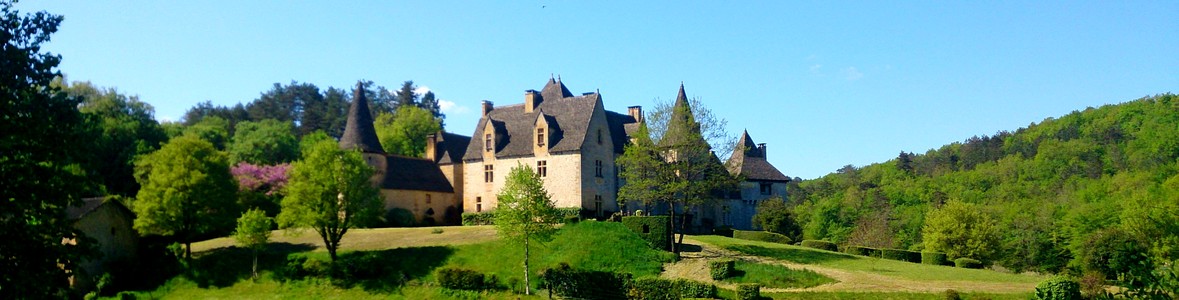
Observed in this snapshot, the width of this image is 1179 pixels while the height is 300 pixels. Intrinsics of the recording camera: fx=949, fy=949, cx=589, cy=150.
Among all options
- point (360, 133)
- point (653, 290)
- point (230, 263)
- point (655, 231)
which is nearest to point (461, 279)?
point (653, 290)

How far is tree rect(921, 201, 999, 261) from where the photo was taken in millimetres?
56625

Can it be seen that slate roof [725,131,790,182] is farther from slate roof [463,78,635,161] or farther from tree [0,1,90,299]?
Answer: tree [0,1,90,299]

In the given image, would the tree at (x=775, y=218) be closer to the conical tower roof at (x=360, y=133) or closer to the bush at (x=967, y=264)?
the bush at (x=967, y=264)

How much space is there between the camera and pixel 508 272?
44.2 m

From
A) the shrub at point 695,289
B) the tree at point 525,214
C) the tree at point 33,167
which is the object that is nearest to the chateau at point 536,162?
the tree at point 525,214

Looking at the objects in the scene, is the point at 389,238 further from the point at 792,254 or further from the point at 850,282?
the point at 850,282

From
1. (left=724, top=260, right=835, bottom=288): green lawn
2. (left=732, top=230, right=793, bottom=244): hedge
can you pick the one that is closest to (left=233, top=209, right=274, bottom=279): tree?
(left=724, top=260, right=835, bottom=288): green lawn

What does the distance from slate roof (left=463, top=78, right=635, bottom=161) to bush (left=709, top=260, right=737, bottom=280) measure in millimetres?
15398

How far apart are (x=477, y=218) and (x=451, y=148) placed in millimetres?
7778

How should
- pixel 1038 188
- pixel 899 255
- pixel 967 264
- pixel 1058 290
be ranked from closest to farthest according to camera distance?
1. pixel 1058 290
2. pixel 967 264
3. pixel 899 255
4. pixel 1038 188

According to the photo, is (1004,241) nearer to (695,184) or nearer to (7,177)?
(695,184)

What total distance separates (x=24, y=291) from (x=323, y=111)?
96.1 m

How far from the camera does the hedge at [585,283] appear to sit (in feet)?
136

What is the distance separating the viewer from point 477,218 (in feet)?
194
